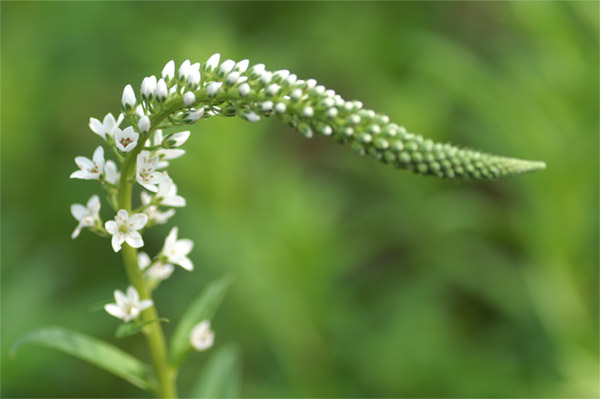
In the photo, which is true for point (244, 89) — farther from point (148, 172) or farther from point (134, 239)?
point (134, 239)

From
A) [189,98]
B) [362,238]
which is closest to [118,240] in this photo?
[189,98]

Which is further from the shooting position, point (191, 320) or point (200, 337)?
point (191, 320)

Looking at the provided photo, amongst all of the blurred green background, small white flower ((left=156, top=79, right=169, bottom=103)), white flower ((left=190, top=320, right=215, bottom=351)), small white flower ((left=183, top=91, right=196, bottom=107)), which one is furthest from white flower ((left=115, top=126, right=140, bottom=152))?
the blurred green background

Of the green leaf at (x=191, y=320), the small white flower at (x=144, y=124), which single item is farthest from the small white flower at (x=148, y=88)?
the green leaf at (x=191, y=320)

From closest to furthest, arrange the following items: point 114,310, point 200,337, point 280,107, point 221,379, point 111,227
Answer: point 280,107, point 111,227, point 114,310, point 200,337, point 221,379

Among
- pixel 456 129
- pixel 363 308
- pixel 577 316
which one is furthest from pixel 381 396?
pixel 456 129

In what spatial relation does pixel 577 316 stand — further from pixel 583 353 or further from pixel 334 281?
pixel 334 281

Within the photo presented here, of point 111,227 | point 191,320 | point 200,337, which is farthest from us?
point 191,320

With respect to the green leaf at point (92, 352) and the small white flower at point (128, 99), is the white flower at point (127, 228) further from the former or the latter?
the green leaf at point (92, 352)
